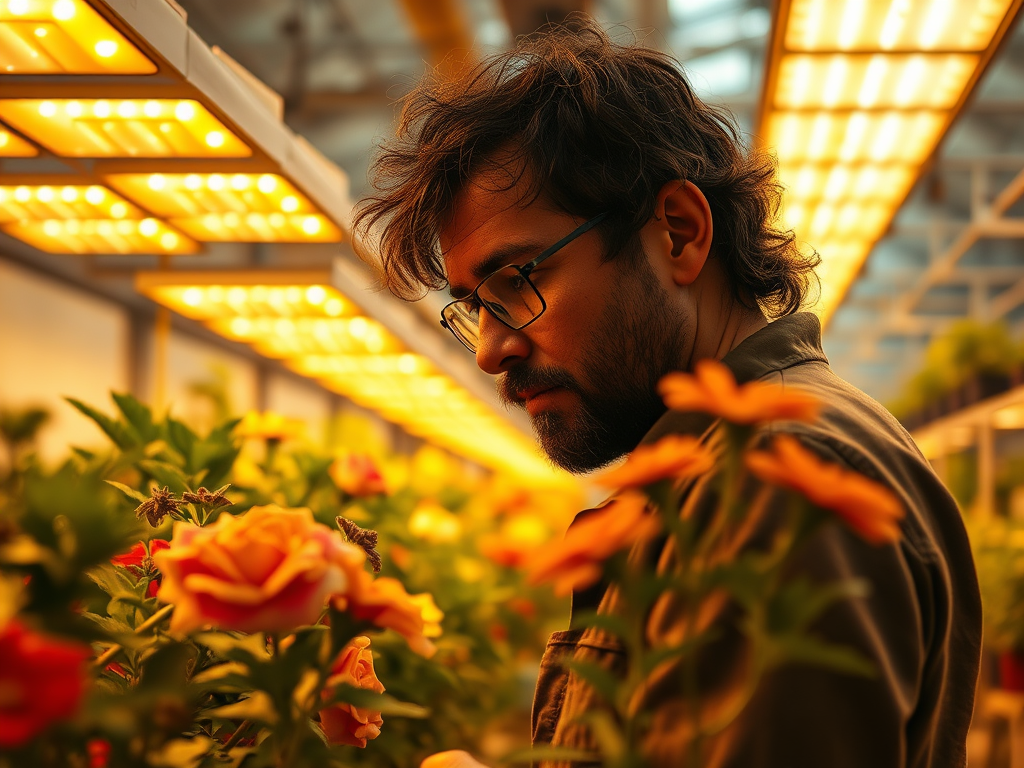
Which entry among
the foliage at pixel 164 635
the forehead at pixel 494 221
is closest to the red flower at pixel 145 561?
the foliage at pixel 164 635

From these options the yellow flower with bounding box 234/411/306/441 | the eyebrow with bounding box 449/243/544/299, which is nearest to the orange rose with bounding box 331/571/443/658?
the eyebrow with bounding box 449/243/544/299

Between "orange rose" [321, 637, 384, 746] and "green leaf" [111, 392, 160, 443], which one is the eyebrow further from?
"green leaf" [111, 392, 160, 443]

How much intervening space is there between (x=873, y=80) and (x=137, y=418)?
1.78 m

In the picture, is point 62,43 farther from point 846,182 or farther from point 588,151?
point 846,182

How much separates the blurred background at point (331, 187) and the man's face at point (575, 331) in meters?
0.55

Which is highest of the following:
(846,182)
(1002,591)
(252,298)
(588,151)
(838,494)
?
(846,182)

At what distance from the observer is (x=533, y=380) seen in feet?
4.02

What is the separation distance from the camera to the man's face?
1188 millimetres

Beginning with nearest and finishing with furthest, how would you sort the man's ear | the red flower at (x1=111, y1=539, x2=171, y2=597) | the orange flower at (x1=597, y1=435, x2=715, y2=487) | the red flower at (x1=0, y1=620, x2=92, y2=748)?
the red flower at (x1=0, y1=620, x2=92, y2=748) → the orange flower at (x1=597, y1=435, x2=715, y2=487) → the red flower at (x1=111, y1=539, x2=171, y2=597) → the man's ear

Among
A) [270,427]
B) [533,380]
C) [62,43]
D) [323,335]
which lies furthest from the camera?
[323,335]

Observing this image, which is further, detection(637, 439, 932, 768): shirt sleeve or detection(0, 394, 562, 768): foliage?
detection(637, 439, 932, 768): shirt sleeve

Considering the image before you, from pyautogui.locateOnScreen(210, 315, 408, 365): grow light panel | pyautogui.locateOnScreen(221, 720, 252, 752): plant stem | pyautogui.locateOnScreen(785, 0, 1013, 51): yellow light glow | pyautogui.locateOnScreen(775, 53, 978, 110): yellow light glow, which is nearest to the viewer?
pyautogui.locateOnScreen(221, 720, 252, 752): plant stem

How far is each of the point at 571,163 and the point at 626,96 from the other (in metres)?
0.17

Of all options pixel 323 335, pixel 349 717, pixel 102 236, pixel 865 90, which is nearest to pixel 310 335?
pixel 323 335
